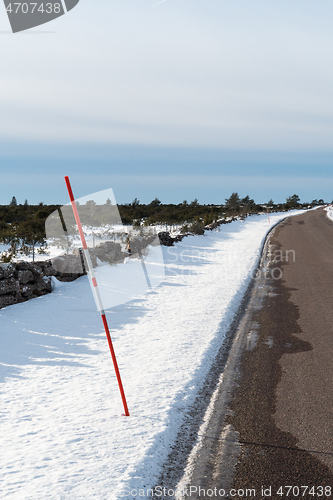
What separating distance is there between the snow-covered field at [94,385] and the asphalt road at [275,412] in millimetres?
499

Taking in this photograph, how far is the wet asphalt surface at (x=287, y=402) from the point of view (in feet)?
10.3

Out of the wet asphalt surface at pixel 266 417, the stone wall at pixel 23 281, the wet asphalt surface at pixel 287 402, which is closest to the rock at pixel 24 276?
the stone wall at pixel 23 281

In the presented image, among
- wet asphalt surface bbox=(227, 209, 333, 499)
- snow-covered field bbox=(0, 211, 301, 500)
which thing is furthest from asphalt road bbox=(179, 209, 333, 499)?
snow-covered field bbox=(0, 211, 301, 500)

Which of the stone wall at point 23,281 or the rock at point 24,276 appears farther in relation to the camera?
the rock at point 24,276

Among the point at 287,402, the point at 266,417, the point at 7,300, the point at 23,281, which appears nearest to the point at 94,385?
the point at 266,417

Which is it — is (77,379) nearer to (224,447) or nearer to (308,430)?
(224,447)

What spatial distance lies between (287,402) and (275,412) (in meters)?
0.28

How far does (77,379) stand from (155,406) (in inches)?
56.9

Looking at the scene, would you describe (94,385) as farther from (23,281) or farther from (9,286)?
(23,281)

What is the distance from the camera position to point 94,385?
4922 millimetres

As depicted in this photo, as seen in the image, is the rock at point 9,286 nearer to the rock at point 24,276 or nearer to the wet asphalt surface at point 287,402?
the rock at point 24,276

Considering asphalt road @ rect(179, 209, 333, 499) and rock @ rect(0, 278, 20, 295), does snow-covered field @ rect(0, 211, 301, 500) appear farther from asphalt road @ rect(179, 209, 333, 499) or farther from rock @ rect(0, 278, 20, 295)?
asphalt road @ rect(179, 209, 333, 499)

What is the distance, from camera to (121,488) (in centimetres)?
300

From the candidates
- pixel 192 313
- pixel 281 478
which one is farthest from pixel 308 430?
pixel 192 313
